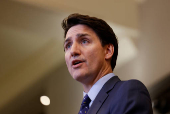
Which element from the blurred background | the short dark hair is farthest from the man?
the blurred background

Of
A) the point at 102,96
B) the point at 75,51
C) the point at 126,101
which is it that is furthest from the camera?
the point at 75,51

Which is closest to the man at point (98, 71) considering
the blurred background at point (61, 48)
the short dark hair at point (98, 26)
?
the short dark hair at point (98, 26)

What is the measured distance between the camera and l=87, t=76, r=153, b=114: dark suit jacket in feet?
3.17

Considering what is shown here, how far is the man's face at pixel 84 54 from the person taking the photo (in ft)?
4.29

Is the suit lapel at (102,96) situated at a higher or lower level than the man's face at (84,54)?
lower

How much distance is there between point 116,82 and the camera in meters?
1.28

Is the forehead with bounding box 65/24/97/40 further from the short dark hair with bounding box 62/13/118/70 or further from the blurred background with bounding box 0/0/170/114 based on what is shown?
the blurred background with bounding box 0/0/170/114

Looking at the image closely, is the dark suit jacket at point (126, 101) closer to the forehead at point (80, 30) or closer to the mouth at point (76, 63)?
the mouth at point (76, 63)

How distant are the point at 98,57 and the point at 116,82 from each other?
16 centimetres

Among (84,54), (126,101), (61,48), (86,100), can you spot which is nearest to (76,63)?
(84,54)

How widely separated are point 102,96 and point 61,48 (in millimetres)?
2884

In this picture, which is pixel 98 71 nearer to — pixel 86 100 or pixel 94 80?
pixel 94 80

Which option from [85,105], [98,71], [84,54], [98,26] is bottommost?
[85,105]

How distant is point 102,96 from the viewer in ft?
3.95
